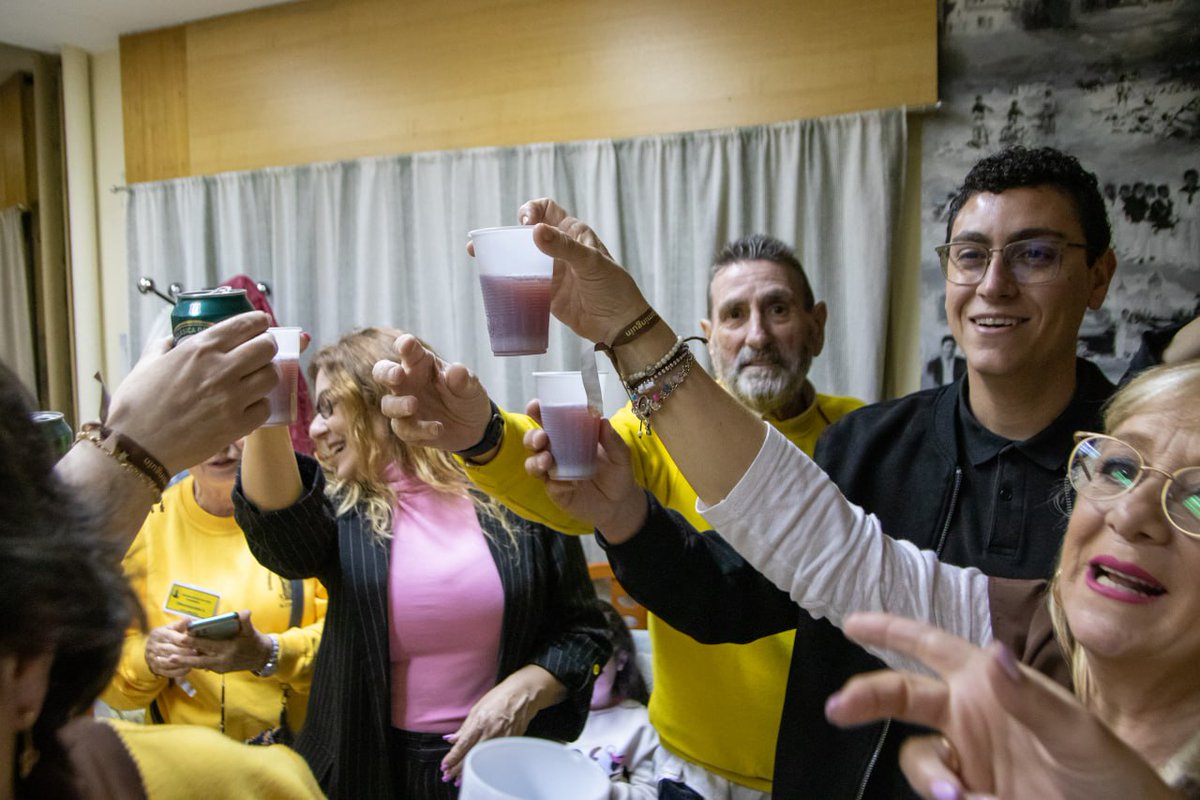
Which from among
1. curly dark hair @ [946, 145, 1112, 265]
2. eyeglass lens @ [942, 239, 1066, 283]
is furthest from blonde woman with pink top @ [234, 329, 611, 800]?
curly dark hair @ [946, 145, 1112, 265]

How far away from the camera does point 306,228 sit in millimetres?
4676

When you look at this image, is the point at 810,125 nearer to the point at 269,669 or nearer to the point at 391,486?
the point at 391,486

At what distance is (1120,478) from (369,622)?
5.00 feet

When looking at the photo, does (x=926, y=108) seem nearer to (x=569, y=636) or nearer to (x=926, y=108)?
(x=926, y=108)

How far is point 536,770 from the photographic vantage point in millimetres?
1365

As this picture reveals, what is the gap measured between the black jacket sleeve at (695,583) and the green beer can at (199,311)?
2.33 ft

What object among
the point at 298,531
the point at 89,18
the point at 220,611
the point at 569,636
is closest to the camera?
the point at 298,531

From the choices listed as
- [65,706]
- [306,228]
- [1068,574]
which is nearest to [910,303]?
[1068,574]

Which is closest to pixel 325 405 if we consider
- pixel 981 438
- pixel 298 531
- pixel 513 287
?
pixel 298 531

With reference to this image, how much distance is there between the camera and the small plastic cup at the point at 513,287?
1.27 meters

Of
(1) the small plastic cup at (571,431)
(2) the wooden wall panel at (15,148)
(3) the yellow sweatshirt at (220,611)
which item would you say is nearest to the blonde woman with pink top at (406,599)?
(3) the yellow sweatshirt at (220,611)

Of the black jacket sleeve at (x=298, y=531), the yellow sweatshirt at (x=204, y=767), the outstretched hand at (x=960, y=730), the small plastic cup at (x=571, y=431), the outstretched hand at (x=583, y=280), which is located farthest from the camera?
the black jacket sleeve at (x=298, y=531)

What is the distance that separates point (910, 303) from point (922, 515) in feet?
8.11

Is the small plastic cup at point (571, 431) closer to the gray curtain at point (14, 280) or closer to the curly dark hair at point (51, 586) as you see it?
the curly dark hair at point (51, 586)
